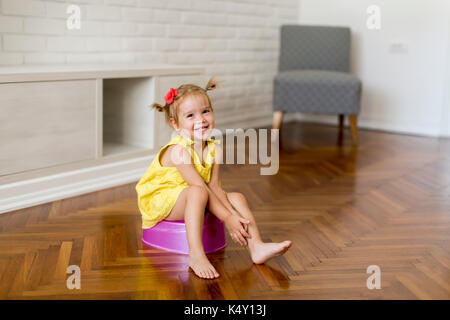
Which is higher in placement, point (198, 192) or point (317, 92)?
point (317, 92)

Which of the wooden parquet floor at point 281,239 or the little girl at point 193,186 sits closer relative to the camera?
the wooden parquet floor at point 281,239

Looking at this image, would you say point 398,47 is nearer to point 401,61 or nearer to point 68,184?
point 401,61

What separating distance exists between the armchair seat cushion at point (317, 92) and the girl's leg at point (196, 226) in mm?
2435

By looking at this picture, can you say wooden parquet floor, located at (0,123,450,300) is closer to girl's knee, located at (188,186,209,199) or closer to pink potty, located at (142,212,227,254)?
pink potty, located at (142,212,227,254)

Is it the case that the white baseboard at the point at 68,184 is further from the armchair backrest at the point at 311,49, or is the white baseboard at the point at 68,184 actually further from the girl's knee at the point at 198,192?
the armchair backrest at the point at 311,49

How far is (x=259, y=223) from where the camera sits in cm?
242

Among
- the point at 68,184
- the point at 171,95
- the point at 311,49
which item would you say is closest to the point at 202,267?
the point at 171,95

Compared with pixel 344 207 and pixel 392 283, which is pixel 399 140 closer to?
pixel 344 207

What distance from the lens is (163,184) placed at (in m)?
2.07

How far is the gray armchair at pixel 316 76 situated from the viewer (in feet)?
13.7

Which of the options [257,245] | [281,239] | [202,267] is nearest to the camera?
[202,267]

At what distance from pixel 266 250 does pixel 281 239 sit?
1.06ft

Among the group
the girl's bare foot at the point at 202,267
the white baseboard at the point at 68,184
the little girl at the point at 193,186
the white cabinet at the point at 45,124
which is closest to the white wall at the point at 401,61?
the white baseboard at the point at 68,184

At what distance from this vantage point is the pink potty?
2031 millimetres
